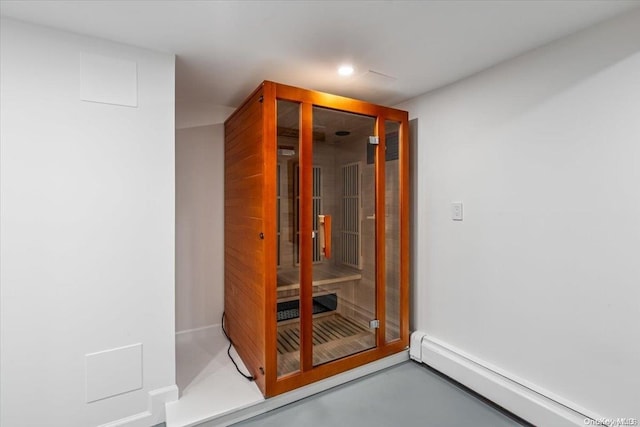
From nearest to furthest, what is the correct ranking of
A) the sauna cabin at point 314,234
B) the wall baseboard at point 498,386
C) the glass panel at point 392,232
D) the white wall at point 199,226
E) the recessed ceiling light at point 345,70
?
the wall baseboard at point 498,386 < the sauna cabin at point 314,234 < the recessed ceiling light at point 345,70 < the glass panel at point 392,232 < the white wall at point 199,226

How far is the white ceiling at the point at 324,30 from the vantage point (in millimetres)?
1397

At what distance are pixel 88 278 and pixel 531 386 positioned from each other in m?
2.63

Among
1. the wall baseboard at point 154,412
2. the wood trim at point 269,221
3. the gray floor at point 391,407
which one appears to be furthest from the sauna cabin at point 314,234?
the wall baseboard at point 154,412

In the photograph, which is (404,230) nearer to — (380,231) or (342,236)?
(380,231)

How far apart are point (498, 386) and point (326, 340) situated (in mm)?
1136

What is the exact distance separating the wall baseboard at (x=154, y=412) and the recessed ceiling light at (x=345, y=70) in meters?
2.32

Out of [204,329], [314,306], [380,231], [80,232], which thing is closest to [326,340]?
[314,306]

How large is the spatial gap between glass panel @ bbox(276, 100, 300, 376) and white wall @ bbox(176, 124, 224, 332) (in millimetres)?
1186

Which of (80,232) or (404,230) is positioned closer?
(80,232)

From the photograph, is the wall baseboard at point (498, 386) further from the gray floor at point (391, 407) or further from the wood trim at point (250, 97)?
the wood trim at point (250, 97)

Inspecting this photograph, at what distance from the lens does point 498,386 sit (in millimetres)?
1882

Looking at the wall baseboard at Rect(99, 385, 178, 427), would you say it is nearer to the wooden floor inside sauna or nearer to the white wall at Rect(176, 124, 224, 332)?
the wooden floor inside sauna

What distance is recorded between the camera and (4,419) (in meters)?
1.46

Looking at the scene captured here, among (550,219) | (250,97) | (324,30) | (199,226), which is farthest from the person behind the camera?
(199,226)
